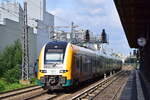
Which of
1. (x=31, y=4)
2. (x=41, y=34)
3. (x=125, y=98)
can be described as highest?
(x=31, y=4)

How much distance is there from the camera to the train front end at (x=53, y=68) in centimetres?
2064

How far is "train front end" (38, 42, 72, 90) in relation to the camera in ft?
67.7

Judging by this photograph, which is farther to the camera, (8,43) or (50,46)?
(8,43)

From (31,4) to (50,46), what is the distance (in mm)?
80498

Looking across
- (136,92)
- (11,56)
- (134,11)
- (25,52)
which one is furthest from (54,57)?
(11,56)

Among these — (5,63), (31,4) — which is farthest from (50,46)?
(31,4)

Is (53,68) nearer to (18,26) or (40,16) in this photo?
(18,26)

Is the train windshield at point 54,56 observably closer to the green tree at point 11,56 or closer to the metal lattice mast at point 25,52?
the metal lattice mast at point 25,52

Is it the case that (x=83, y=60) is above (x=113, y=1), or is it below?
below

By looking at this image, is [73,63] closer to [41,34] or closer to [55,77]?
[55,77]

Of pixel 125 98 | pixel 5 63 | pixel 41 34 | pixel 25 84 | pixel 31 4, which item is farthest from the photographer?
pixel 31 4

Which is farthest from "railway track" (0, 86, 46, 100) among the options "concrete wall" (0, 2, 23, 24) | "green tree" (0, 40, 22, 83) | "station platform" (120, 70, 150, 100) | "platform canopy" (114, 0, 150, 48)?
"concrete wall" (0, 2, 23, 24)

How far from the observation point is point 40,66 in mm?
21203

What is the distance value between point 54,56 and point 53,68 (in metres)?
0.80
